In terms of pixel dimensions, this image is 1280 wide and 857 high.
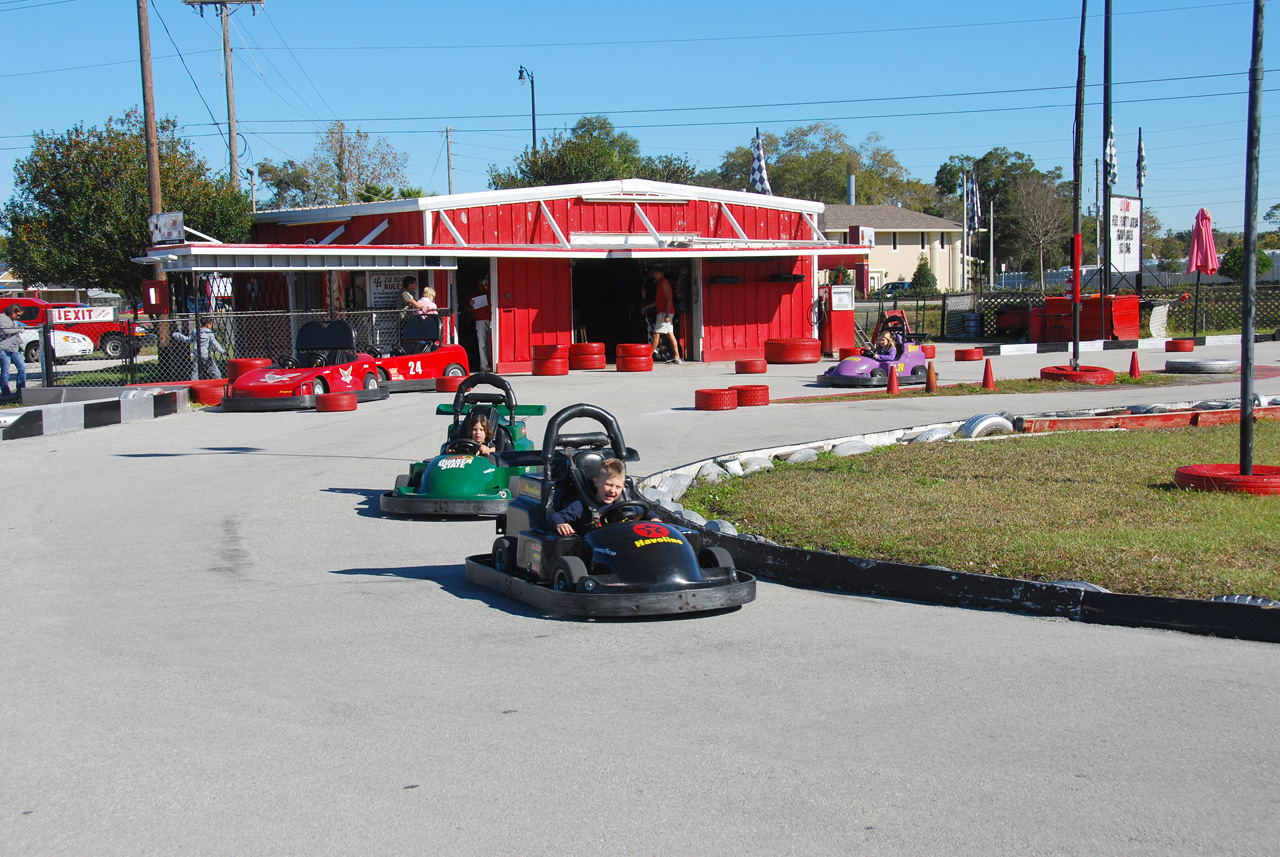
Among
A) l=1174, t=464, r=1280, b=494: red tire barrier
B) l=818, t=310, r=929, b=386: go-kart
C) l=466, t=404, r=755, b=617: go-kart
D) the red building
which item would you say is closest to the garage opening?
the red building

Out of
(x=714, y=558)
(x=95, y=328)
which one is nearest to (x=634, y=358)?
(x=714, y=558)

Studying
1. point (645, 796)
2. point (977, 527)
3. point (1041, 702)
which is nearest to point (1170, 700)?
point (1041, 702)

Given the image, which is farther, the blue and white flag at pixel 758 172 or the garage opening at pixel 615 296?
the blue and white flag at pixel 758 172

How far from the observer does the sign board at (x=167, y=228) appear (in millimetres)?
21797

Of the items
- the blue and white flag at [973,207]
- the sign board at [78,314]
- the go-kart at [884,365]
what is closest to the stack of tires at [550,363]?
the go-kart at [884,365]

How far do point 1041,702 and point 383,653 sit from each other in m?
3.12

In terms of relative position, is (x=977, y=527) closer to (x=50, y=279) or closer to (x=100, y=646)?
(x=100, y=646)

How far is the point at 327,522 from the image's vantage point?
9.65m

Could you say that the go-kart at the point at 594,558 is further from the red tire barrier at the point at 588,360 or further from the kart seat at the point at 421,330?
the red tire barrier at the point at 588,360

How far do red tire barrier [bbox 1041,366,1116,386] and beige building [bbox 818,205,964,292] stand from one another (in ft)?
186

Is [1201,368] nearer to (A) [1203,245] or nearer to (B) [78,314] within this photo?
(A) [1203,245]

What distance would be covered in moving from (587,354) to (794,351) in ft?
15.4

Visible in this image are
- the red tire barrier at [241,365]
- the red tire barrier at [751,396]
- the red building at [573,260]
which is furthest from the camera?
the red building at [573,260]

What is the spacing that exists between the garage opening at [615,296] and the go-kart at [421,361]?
776 centimetres
